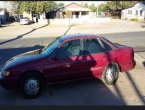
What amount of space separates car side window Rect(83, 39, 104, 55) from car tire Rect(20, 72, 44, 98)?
1.54 meters

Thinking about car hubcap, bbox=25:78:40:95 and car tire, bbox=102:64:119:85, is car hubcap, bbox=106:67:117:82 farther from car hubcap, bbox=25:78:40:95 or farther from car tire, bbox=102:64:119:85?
car hubcap, bbox=25:78:40:95

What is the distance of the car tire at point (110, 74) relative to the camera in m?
7.94

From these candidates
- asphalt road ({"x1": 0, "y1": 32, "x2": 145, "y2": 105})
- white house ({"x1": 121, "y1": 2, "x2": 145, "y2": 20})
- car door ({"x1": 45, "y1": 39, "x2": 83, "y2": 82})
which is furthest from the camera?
white house ({"x1": 121, "y1": 2, "x2": 145, "y2": 20})

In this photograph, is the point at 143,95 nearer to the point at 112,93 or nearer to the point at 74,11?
the point at 112,93

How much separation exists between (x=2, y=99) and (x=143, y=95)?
3684 mm

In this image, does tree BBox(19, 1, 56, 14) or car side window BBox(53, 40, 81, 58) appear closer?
car side window BBox(53, 40, 81, 58)

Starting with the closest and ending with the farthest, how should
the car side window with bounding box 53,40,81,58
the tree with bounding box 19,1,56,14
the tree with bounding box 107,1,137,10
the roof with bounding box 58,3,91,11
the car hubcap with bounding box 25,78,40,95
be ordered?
the car hubcap with bounding box 25,78,40,95, the car side window with bounding box 53,40,81,58, the tree with bounding box 19,1,56,14, the roof with bounding box 58,3,91,11, the tree with bounding box 107,1,137,10

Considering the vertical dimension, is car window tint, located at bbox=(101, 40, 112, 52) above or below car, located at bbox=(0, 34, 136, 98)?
above

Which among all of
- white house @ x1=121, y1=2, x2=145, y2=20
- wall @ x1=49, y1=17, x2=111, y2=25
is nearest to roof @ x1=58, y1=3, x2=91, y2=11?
white house @ x1=121, y1=2, x2=145, y2=20

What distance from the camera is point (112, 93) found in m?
7.29

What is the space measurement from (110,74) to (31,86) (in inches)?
94.6

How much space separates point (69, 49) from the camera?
7.55 metres

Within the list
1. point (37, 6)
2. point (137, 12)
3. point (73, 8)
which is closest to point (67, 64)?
point (37, 6)

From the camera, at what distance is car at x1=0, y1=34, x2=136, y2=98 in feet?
22.8
